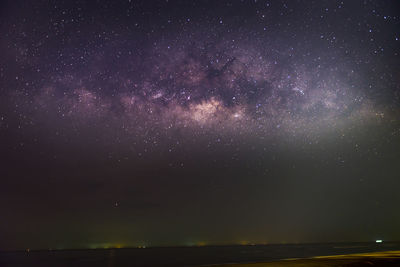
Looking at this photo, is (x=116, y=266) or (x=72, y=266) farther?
(x=72, y=266)

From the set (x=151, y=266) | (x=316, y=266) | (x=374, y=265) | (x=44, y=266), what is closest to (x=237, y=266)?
(x=316, y=266)

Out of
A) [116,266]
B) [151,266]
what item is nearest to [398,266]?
[151,266]

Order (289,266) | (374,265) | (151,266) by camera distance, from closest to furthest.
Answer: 1. (374,265)
2. (289,266)
3. (151,266)

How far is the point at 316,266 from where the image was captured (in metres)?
27.4

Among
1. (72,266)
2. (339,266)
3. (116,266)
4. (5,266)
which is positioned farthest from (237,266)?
(5,266)

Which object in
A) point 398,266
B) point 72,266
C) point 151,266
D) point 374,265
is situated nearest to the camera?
point 398,266

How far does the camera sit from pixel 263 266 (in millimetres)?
28859

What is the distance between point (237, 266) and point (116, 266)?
3538cm

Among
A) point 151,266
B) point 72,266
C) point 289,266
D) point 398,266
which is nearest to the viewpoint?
point 398,266

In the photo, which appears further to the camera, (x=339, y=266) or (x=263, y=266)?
(x=263, y=266)

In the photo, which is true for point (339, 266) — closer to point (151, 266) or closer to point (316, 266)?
A: point (316, 266)

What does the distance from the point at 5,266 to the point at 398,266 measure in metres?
71.6

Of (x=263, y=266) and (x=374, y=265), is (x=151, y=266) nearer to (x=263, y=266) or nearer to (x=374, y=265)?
(x=263, y=266)

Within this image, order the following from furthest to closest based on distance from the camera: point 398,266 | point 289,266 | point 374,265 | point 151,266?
1. point 151,266
2. point 289,266
3. point 374,265
4. point 398,266
